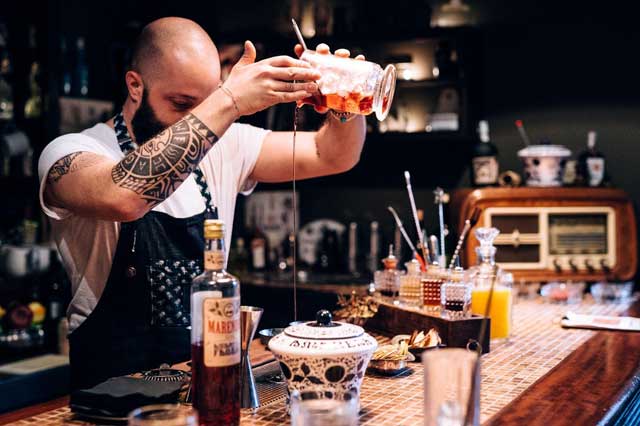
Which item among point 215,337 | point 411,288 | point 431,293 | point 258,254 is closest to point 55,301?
point 258,254

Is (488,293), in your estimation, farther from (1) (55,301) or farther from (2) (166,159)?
(1) (55,301)

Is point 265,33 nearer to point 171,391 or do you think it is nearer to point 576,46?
point 576,46

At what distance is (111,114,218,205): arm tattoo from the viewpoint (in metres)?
1.77

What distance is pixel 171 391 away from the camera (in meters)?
1.41

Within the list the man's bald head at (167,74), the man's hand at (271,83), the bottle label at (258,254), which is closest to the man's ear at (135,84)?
the man's bald head at (167,74)

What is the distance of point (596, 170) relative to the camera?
3.62 m

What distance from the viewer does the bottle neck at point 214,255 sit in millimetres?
1245

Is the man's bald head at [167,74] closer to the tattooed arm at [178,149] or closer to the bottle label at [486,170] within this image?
the tattooed arm at [178,149]

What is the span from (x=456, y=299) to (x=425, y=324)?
4.3 inches

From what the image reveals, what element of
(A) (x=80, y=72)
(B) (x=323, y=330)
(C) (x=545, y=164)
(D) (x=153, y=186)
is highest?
(A) (x=80, y=72)

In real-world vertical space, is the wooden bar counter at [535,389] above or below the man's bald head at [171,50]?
below

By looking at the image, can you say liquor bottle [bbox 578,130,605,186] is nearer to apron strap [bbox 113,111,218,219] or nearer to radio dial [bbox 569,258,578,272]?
radio dial [bbox 569,258,578,272]

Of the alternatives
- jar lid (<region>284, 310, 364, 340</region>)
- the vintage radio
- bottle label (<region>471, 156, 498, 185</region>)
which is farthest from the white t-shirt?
bottle label (<region>471, 156, 498, 185</region>)

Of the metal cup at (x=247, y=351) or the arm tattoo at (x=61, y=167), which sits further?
the arm tattoo at (x=61, y=167)
